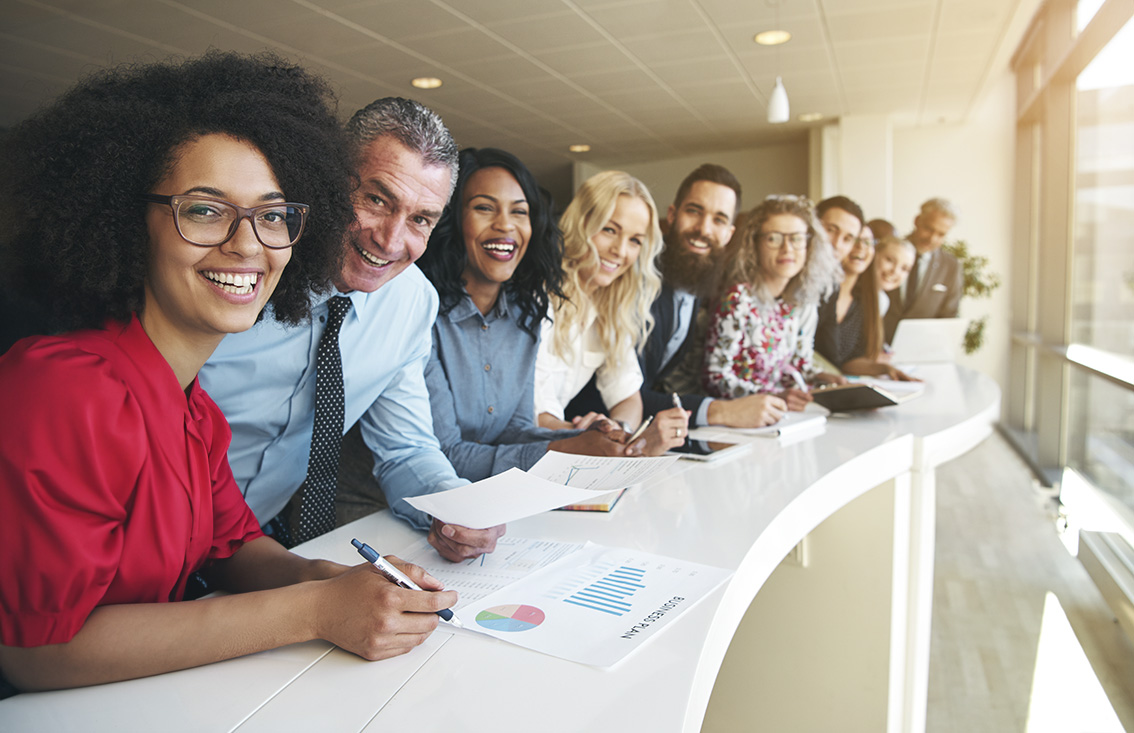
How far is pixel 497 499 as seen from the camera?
3.21 feet

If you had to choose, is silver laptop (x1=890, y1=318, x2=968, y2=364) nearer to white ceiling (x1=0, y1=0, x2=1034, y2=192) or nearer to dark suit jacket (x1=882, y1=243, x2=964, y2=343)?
dark suit jacket (x1=882, y1=243, x2=964, y2=343)

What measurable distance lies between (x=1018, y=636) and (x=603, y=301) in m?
2.18

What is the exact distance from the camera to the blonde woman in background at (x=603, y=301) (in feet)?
7.34

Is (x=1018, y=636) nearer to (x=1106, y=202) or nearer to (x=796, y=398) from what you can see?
(x=796, y=398)

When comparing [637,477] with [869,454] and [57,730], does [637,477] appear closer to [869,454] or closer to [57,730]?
[57,730]

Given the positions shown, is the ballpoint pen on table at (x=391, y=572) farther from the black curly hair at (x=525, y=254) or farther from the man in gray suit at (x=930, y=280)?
the man in gray suit at (x=930, y=280)

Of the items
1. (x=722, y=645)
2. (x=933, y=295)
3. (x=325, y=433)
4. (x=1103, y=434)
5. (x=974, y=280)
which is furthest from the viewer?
(x=974, y=280)

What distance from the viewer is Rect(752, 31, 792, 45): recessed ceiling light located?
5.26 metres

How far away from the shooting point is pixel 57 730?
697 millimetres

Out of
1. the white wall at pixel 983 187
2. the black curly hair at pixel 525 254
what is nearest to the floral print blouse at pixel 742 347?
the black curly hair at pixel 525 254

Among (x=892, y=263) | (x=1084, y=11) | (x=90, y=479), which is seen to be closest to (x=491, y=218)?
(x=90, y=479)

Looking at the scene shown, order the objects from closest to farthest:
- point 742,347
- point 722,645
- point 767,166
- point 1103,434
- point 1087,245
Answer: point 722,645 → point 742,347 → point 1103,434 → point 1087,245 → point 767,166

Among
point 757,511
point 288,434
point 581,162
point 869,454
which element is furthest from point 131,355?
point 581,162

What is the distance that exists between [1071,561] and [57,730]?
4.34 metres
